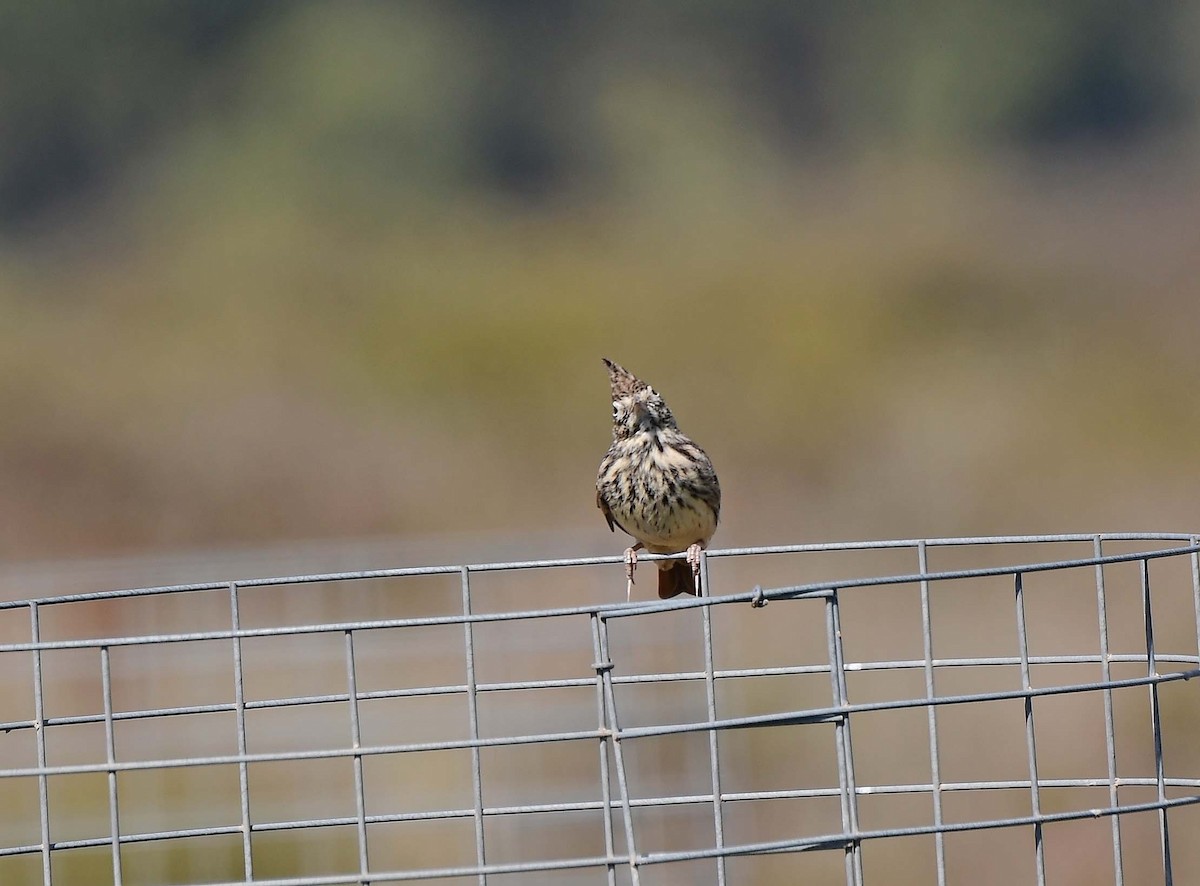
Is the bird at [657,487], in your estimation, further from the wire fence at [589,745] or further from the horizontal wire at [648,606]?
the horizontal wire at [648,606]

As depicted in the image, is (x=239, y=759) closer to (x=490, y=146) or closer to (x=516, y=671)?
(x=516, y=671)

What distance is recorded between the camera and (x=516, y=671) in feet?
13.3

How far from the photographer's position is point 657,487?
2406 millimetres

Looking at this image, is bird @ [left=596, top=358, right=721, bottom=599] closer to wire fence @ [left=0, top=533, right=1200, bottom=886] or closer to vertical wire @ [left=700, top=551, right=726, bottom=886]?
wire fence @ [left=0, top=533, right=1200, bottom=886]

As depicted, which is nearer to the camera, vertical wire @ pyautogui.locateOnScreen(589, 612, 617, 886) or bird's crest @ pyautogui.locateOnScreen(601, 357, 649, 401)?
vertical wire @ pyautogui.locateOnScreen(589, 612, 617, 886)

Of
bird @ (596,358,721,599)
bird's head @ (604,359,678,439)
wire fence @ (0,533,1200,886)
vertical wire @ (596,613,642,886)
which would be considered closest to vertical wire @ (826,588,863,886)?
vertical wire @ (596,613,642,886)

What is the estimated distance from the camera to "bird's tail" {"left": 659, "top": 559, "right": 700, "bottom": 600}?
2.39m

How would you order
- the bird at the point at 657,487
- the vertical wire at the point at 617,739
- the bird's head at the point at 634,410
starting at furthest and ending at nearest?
the bird's head at the point at 634,410, the bird at the point at 657,487, the vertical wire at the point at 617,739

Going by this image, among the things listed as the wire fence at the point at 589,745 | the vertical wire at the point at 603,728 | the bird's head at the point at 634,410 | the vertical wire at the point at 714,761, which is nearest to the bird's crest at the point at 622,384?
the bird's head at the point at 634,410

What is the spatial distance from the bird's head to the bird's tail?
240mm

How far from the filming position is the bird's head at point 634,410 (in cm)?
256

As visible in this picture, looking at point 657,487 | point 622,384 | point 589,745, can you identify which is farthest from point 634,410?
point 589,745

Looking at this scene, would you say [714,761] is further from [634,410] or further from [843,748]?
[634,410]

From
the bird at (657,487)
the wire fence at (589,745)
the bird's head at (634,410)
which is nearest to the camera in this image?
the bird at (657,487)
